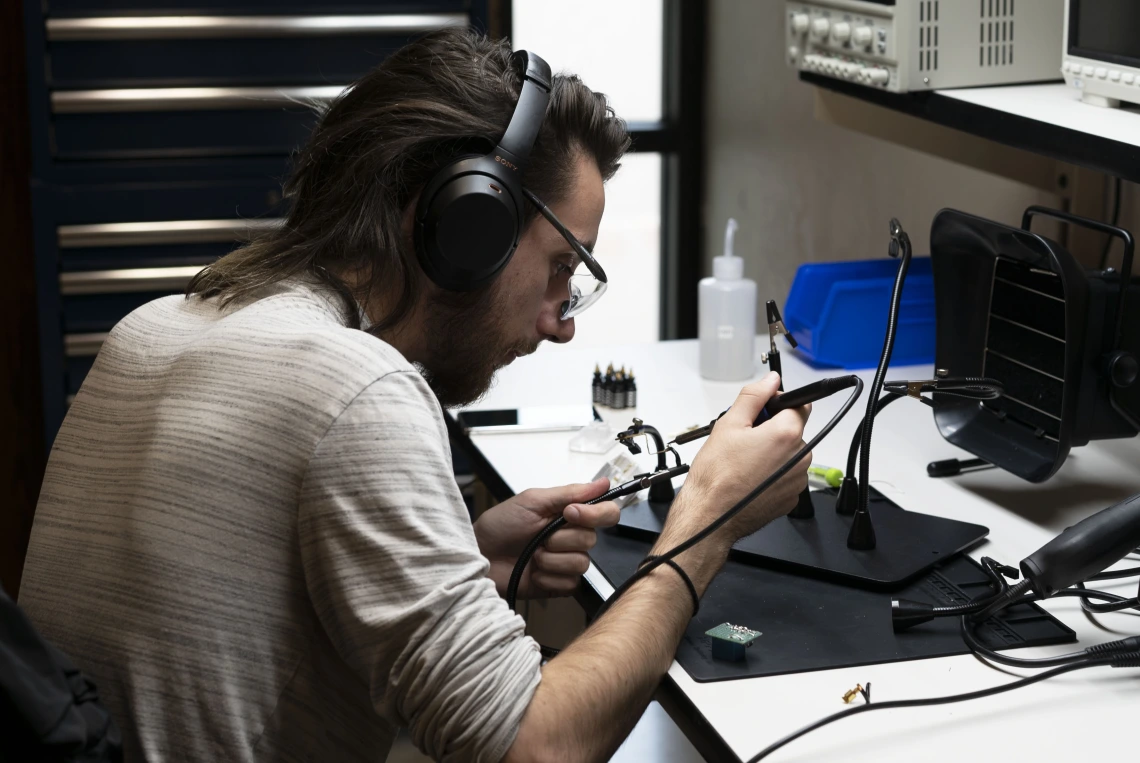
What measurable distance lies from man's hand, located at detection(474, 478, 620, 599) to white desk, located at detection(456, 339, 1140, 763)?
0.12ft

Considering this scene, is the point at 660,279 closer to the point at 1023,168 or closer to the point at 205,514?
the point at 1023,168

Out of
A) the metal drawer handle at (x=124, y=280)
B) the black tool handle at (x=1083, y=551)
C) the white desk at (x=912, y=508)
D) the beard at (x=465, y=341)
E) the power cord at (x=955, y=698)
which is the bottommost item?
the white desk at (x=912, y=508)

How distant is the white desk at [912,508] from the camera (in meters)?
0.93

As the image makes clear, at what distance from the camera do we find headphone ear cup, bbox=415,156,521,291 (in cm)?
111

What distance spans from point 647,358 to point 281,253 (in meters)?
0.97

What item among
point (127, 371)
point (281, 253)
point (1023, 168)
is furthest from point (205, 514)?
point (1023, 168)

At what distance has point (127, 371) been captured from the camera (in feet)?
3.41

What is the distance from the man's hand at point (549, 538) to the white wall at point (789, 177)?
43.8 inches

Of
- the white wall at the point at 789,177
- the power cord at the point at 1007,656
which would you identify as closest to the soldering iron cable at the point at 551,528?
the power cord at the point at 1007,656

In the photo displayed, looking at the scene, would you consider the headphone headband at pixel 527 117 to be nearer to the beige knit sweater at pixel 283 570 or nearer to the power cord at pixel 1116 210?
the beige knit sweater at pixel 283 570

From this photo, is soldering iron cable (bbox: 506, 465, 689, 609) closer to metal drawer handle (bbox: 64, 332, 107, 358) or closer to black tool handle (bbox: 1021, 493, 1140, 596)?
black tool handle (bbox: 1021, 493, 1140, 596)

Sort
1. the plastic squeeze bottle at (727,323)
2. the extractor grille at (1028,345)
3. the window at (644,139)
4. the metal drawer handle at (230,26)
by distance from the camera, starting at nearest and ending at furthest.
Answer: the extractor grille at (1028,345), the plastic squeeze bottle at (727,323), the metal drawer handle at (230,26), the window at (644,139)

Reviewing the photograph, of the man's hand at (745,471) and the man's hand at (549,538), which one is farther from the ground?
the man's hand at (745,471)

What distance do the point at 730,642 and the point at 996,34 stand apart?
3.40ft
